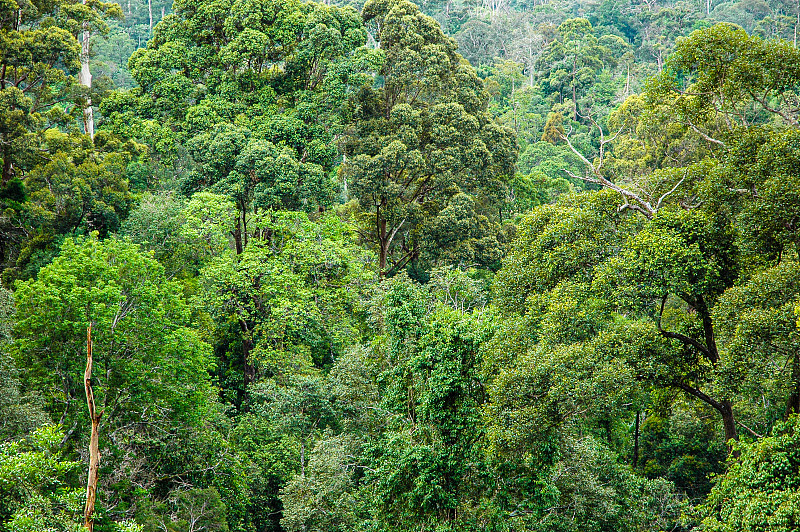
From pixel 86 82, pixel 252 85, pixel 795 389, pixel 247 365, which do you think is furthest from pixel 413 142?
pixel 795 389

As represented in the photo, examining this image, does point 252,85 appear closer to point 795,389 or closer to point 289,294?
point 289,294

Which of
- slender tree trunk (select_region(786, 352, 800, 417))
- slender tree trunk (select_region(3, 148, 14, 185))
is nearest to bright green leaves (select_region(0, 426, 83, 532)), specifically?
slender tree trunk (select_region(786, 352, 800, 417))

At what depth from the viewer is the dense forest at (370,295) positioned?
11.8 meters

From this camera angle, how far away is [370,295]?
22562 millimetres

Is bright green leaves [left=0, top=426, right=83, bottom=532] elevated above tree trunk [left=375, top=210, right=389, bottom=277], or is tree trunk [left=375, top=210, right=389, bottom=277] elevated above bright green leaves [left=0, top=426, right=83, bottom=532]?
bright green leaves [left=0, top=426, right=83, bottom=532]

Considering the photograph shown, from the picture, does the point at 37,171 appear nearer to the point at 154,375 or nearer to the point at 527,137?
the point at 154,375

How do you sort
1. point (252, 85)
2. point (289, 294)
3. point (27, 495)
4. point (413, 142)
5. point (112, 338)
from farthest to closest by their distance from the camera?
1. point (413, 142)
2. point (252, 85)
3. point (289, 294)
4. point (112, 338)
5. point (27, 495)

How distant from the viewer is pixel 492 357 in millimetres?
12836

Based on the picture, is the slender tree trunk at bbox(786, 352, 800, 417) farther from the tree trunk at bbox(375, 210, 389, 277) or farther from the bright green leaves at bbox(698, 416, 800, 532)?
the tree trunk at bbox(375, 210, 389, 277)

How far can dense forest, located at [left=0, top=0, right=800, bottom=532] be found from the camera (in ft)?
38.7

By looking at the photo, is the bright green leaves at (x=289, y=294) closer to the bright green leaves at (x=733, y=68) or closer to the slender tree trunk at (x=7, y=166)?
the slender tree trunk at (x=7, y=166)

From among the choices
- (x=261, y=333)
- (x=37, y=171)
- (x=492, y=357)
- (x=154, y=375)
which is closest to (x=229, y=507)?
(x=154, y=375)

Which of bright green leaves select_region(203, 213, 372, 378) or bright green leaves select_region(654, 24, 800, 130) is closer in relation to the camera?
bright green leaves select_region(654, 24, 800, 130)

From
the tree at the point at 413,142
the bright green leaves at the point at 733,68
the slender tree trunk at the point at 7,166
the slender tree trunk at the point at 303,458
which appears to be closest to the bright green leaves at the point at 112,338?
the slender tree trunk at the point at 303,458
